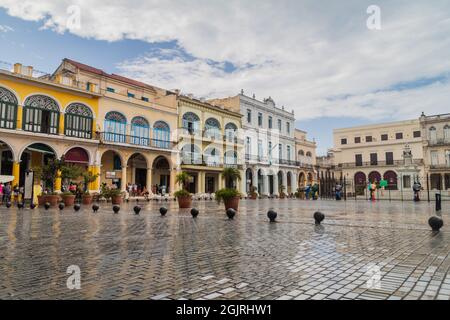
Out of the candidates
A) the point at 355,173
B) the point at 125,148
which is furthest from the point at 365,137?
the point at 125,148

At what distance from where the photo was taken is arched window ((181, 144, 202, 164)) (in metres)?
34.2

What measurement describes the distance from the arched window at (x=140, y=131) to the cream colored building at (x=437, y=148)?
38.7 meters

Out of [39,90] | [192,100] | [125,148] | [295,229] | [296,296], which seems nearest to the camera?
[296,296]

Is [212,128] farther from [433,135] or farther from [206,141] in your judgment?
[433,135]

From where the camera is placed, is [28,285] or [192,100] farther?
[192,100]

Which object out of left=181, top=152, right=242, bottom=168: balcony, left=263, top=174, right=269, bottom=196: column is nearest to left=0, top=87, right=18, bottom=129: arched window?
left=181, top=152, right=242, bottom=168: balcony

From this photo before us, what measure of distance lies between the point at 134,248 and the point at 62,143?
22.0 metres

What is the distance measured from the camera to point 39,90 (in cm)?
2353

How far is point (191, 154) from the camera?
35.0 meters

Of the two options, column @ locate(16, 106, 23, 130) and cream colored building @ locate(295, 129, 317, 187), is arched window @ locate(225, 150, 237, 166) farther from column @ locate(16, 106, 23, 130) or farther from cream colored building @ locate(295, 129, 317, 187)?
column @ locate(16, 106, 23, 130)

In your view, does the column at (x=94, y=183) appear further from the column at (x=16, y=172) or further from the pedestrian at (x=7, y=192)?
the pedestrian at (x=7, y=192)

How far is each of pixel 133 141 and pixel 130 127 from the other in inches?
52.3

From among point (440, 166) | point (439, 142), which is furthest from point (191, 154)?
point (439, 142)
